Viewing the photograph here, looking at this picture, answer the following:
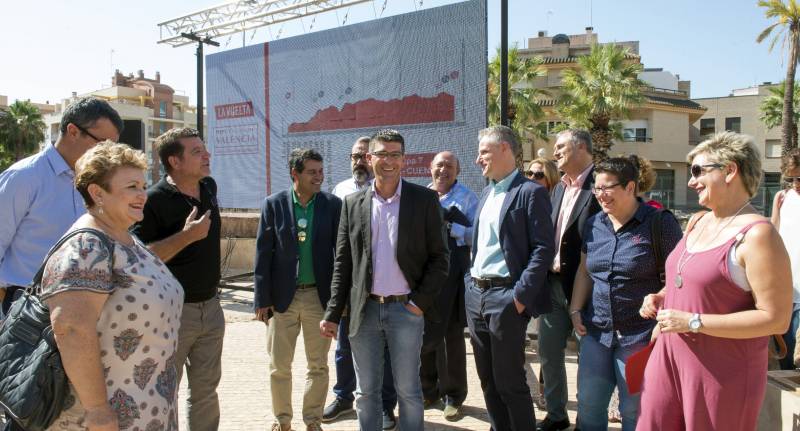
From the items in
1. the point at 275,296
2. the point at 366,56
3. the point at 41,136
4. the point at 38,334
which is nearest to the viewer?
the point at 38,334

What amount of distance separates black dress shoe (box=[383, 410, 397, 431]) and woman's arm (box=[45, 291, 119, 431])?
2.67 meters

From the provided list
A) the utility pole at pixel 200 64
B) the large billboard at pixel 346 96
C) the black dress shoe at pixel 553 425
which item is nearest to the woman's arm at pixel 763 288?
the black dress shoe at pixel 553 425

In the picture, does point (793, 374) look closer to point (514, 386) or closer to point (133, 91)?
point (514, 386)

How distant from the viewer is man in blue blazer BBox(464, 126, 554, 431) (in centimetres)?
361

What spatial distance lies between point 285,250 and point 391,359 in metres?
1.14

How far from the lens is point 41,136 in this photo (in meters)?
48.7

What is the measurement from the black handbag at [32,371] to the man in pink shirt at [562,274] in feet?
10.1

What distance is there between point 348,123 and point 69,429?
1039 cm

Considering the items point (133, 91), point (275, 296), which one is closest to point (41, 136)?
point (133, 91)

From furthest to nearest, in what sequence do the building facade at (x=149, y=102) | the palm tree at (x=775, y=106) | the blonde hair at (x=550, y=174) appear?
1. the building facade at (x=149, y=102)
2. the palm tree at (x=775, y=106)
3. the blonde hair at (x=550, y=174)

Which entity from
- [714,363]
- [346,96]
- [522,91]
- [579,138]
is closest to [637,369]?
[714,363]

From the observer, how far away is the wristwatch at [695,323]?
2.39 metres

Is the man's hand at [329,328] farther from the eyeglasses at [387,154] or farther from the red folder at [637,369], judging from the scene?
the red folder at [637,369]

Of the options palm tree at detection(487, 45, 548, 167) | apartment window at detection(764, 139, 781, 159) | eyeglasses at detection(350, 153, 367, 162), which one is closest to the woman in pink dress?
eyeglasses at detection(350, 153, 367, 162)
